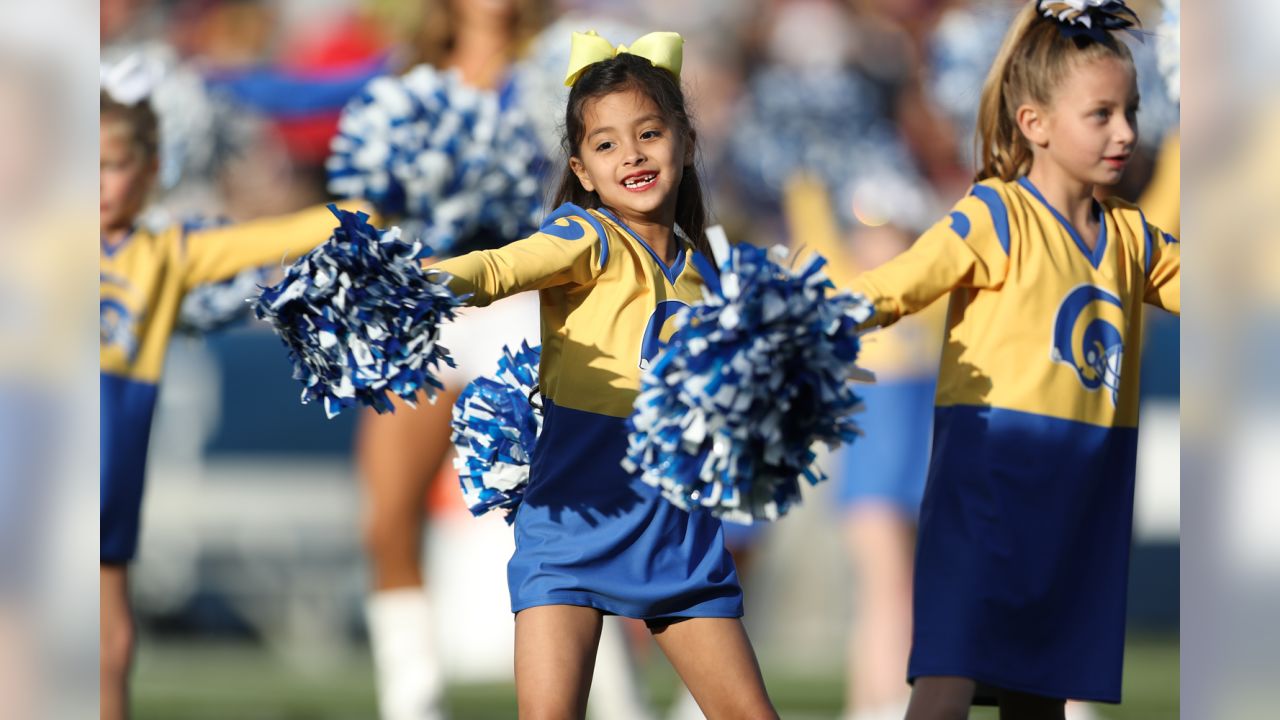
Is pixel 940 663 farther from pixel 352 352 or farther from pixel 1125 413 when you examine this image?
pixel 352 352

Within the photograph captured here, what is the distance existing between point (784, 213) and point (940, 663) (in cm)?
459

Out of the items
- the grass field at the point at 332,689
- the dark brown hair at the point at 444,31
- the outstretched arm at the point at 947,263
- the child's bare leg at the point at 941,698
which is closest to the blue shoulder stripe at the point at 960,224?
the outstretched arm at the point at 947,263

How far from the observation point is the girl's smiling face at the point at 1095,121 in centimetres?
345

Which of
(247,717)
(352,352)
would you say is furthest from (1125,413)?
(247,717)

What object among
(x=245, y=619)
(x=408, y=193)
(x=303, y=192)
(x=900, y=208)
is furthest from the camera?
(x=245, y=619)

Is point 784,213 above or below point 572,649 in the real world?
above

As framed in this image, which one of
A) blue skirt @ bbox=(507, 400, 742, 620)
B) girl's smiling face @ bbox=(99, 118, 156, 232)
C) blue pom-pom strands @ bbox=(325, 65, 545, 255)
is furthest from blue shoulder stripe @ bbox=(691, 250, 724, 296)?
girl's smiling face @ bbox=(99, 118, 156, 232)

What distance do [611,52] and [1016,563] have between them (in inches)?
47.8

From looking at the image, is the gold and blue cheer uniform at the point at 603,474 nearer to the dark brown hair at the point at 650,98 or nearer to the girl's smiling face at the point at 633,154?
the girl's smiling face at the point at 633,154

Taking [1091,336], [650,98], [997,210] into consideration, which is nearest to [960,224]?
[997,210]

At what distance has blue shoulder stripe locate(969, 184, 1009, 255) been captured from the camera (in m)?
3.39

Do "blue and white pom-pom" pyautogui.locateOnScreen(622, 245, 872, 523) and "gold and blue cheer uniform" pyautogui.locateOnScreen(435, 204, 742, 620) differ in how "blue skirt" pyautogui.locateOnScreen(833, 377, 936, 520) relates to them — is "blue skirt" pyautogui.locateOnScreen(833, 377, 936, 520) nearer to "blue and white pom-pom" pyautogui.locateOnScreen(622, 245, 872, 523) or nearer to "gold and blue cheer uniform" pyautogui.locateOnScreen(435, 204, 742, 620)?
"gold and blue cheer uniform" pyautogui.locateOnScreen(435, 204, 742, 620)
